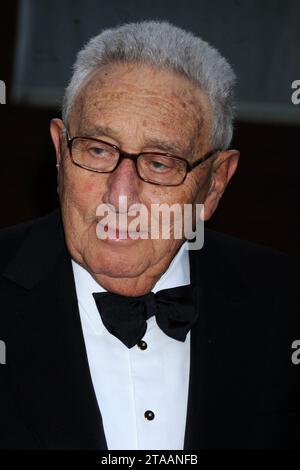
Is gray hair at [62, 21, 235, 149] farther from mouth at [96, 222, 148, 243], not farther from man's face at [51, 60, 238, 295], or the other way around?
mouth at [96, 222, 148, 243]

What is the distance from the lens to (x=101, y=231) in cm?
199

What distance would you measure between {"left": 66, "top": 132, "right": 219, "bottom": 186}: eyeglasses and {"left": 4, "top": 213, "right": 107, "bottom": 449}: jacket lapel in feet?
0.96

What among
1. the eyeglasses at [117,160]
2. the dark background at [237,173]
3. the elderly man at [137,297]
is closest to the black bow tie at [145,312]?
the elderly man at [137,297]

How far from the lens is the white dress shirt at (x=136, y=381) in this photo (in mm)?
2068

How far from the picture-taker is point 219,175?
2.25 meters

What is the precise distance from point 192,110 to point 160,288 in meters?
0.46

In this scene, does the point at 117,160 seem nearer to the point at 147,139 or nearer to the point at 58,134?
the point at 147,139

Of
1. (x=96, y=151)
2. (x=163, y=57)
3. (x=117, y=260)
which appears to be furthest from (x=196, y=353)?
(x=163, y=57)

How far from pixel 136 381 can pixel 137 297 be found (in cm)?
19

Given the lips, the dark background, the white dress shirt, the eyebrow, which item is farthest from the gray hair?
the dark background

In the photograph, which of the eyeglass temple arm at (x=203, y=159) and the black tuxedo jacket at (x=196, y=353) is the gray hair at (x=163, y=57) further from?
the black tuxedo jacket at (x=196, y=353)

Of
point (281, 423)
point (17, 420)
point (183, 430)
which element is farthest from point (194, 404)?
point (17, 420)

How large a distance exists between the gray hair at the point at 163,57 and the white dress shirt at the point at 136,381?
446 millimetres

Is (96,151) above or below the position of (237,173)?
above
